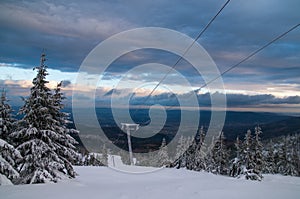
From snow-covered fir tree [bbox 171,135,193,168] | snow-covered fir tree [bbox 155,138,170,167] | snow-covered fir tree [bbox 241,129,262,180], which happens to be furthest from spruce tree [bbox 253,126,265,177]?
snow-covered fir tree [bbox 155,138,170,167]

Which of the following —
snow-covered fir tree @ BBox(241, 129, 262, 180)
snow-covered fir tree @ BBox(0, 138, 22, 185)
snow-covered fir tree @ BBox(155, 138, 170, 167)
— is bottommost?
snow-covered fir tree @ BBox(155, 138, 170, 167)

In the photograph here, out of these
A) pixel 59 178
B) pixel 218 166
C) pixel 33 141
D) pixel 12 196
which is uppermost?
pixel 33 141

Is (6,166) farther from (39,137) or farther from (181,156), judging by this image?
(181,156)

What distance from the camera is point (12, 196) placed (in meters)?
6.78

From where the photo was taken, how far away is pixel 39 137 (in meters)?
12.5

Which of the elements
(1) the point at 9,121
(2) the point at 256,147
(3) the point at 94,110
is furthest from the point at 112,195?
(2) the point at 256,147

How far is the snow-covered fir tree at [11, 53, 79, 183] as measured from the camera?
11781mm

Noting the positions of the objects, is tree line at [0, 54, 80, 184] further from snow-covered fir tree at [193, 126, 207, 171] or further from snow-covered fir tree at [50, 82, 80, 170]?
snow-covered fir tree at [193, 126, 207, 171]

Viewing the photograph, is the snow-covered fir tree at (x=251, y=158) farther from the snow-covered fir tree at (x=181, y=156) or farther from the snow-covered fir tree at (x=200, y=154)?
the snow-covered fir tree at (x=181, y=156)

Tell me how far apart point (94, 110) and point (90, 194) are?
6894 millimetres

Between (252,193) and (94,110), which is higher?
(94,110)

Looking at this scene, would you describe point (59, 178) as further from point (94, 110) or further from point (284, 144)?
point (284, 144)

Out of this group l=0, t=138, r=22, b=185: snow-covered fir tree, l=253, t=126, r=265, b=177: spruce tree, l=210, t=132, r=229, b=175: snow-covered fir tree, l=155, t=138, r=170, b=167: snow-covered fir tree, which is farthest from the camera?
l=155, t=138, r=170, b=167: snow-covered fir tree

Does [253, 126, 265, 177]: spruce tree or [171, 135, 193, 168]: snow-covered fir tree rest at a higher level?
[253, 126, 265, 177]: spruce tree
